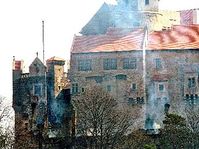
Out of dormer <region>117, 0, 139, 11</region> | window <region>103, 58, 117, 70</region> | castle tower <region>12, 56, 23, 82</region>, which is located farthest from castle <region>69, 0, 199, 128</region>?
dormer <region>117, 0, 139, 11</region>

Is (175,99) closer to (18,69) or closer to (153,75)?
(153,75)

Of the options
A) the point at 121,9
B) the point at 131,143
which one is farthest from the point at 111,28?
the point at 131,143

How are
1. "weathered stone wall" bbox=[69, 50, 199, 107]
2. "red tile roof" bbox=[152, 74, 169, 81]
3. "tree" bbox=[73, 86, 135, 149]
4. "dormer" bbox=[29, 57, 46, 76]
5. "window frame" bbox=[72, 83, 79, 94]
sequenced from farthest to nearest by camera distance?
1. "dormer" bbox=[29, 57, 46, 76]
2. "window frame" bbox=[72, 83, 79, 94]
3. "red tile roof" bbox=[152, 74, 169, 81]
4. "weathered stone wall" bbox=[69, 50, 199, 107]
5. "tree" bbox=[73, 86, 135, 149]

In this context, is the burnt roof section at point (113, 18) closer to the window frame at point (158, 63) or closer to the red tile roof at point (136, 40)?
the red tile roof at point (136, 40)

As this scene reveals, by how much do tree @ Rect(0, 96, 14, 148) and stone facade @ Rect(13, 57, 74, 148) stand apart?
75cm

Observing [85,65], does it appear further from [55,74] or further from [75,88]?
[55,74]

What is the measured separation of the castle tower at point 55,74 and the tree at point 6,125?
3714 millimetres

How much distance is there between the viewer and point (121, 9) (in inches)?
2721

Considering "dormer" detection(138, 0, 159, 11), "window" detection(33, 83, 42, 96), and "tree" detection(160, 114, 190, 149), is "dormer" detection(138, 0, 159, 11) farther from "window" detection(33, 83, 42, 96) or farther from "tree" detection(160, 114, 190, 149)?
"tree" detection(160, 114, 190, 149)

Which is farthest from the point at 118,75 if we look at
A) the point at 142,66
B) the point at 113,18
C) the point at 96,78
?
the point at 113,18

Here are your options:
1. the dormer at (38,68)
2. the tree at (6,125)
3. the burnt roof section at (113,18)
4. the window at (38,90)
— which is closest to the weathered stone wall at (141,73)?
the dormer at (38,68)

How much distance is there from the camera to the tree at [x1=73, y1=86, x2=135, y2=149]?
51500 millimetres

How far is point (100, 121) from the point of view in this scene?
5344 cm

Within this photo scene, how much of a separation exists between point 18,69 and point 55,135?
10.8 metres
